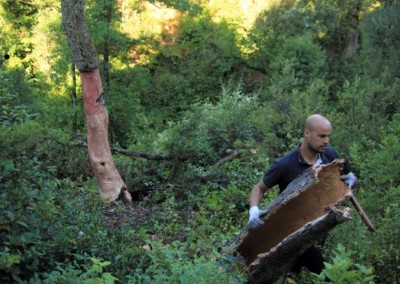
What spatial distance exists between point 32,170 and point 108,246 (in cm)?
130

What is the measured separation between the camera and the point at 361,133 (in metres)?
8.51

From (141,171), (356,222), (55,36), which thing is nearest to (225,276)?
(356,222)

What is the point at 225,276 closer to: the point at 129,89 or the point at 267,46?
the point at 129,89

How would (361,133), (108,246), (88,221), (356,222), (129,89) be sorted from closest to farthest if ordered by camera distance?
1. (356,222)
2. (108,246)
3. (88,221)
4. (361,133)
5. (129,89)

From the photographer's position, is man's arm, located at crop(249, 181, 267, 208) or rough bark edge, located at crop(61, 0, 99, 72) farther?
rough bark edge, located at crop(61, 0, 99, 72)

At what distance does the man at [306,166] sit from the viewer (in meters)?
4.57

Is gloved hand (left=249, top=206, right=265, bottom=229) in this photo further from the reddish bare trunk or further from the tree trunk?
the reddish bare trunk

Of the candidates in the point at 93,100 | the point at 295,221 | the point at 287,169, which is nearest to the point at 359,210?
the point at 295,221

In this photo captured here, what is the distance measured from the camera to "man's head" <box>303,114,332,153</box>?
4.55 meters

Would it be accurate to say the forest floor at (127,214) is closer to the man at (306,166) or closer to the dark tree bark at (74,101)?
the man at (306,166)

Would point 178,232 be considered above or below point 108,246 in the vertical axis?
below

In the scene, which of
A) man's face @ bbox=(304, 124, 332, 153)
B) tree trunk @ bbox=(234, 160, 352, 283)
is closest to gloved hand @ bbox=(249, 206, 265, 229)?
tree trunk @ bbox=(234, 160, 352, 283)

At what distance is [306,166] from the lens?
Answer: 4723mm

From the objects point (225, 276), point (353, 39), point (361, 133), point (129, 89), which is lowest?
point (129, 89)
